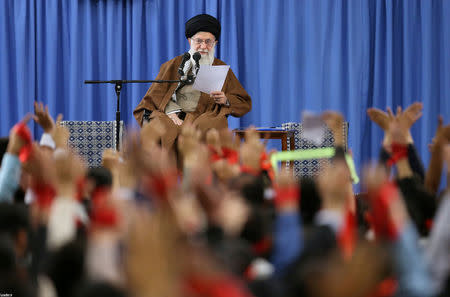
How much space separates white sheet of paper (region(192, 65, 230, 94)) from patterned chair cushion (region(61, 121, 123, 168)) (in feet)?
4.53

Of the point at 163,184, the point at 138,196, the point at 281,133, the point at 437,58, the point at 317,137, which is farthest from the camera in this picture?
the point at 437,58

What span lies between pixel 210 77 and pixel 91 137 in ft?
5.17

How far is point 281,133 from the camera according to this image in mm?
3520

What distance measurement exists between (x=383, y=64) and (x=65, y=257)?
15.2 ft

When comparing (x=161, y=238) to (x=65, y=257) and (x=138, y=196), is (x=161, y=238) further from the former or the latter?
(x=138, y=196)

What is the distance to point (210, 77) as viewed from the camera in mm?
3070

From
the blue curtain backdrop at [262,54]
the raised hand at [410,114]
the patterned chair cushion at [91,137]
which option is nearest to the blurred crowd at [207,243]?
the raised hand at [410,114]

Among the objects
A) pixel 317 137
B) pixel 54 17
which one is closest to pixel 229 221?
pixel 317 137

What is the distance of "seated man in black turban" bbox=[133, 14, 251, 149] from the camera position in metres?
3.21

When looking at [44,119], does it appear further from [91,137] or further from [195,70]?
[91,137]

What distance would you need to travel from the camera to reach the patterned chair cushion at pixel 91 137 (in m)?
4.15

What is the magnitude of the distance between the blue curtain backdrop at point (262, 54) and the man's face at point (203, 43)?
4.17ft

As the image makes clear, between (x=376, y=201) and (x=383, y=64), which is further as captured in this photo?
(x=383, y=64)

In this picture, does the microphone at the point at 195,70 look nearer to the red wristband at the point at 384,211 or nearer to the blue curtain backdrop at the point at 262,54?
the blue curtain backdrop at the point at 262,54
